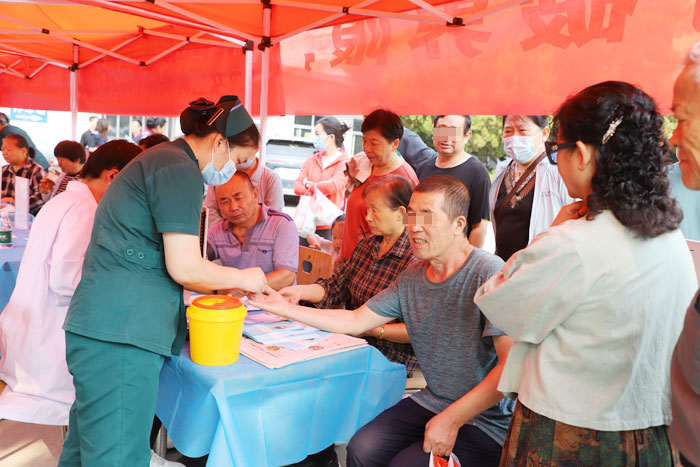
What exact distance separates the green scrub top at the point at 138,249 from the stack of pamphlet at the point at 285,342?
32 cm

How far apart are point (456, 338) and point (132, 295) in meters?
1.09

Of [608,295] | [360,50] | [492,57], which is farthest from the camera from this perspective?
[360,50]

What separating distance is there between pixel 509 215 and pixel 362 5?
5.63ft

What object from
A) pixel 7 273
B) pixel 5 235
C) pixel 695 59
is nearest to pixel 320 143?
pixel 5 235

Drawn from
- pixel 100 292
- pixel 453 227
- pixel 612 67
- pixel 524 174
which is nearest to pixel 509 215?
pixel 524 174

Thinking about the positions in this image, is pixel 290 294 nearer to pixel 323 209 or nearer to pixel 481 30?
pixel 481 30

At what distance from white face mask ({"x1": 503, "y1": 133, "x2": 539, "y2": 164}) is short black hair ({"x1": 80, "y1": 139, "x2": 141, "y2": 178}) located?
7.02ft

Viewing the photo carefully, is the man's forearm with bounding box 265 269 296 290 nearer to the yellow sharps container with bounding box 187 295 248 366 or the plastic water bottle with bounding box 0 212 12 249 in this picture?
the yellow sharps container with bounding box 187 295 248 366

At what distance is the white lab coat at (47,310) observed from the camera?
239 cm

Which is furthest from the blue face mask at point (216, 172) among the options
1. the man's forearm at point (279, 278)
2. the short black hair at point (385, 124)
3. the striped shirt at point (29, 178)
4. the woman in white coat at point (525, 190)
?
the striped shirt at point (29, 178)

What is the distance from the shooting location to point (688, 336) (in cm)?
85

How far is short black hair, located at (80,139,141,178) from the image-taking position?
2.63 metres

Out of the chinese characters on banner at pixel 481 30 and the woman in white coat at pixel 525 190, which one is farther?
the woman in white coat at pixel 525 190

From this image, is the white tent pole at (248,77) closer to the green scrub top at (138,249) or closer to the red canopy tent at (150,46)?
the red canopy tent at (150,46)
